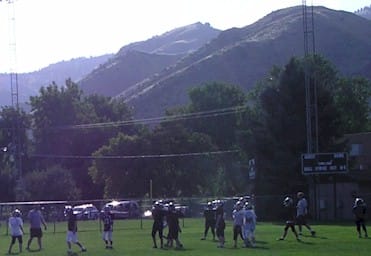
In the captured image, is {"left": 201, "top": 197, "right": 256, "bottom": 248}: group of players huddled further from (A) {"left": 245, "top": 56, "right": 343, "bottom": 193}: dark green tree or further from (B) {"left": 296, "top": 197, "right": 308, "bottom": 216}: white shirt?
(A) {"left": 245, "top": 56, "right": 343, "bottom": 193}: dark green tree

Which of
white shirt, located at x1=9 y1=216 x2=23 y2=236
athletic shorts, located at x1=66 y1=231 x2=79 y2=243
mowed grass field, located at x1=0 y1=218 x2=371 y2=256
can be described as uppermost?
white shirt, located at x1=9 y1=216 x2=23 y2=236

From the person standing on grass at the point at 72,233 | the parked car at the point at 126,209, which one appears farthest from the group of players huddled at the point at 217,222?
the parked car at the point at 126,209

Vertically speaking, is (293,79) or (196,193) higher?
(293,79)

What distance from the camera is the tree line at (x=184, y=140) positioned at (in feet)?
220

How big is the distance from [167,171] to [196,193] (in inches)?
163

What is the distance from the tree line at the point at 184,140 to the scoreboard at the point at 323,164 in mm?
8883

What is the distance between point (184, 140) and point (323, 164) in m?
42.7

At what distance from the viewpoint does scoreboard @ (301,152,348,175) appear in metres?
55.6

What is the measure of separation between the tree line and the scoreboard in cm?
888

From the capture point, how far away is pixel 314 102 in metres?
63.6

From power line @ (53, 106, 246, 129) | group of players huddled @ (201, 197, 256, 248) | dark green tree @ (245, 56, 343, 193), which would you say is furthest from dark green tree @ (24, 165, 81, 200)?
group of players huddled @ (201, 197, 256, 248)

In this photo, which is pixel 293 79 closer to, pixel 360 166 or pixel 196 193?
pixel 360 166

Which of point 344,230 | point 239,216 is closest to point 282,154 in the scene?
point 344,230

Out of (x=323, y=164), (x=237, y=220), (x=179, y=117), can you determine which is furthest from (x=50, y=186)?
(x=237, y=220)
